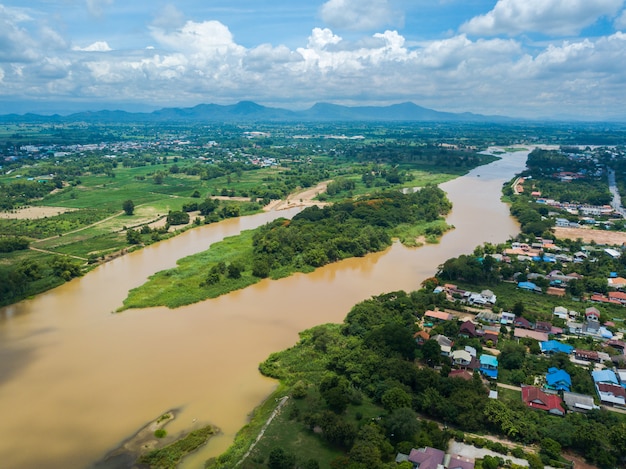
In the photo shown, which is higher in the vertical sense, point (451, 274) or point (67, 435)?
point (451, 274)

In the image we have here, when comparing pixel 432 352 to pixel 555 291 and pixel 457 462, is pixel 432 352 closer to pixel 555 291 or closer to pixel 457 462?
pixel 457 462

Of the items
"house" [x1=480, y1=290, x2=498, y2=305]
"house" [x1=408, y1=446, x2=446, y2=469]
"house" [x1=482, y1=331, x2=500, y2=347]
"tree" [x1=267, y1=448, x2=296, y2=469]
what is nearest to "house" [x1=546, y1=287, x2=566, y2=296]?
"house" [x1=480, y1=290, x2=498, y2=305]

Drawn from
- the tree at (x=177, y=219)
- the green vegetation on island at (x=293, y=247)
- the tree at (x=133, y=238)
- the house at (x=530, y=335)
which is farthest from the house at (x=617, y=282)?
the tree at (x=177, y=219)

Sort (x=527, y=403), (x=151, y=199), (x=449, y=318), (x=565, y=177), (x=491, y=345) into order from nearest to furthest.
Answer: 1. (x=527, y=403)
2. (x=491, y=345)
3. (x=449, y=318)
4. (x=151, y=199)
5. (x=565, y=177)

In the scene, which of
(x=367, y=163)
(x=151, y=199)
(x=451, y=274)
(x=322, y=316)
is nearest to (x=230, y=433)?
(x=322, y=316)

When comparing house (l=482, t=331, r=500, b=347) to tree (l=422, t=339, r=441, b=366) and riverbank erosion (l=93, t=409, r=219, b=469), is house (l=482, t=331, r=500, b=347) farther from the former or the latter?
riverbank erosion (l=93, t=409, r=219, b=469)

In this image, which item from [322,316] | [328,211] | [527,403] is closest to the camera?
[527,403]

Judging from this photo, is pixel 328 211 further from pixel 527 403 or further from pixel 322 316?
pixel 527 403

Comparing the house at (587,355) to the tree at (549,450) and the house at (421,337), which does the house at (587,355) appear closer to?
the house at (421,337)
